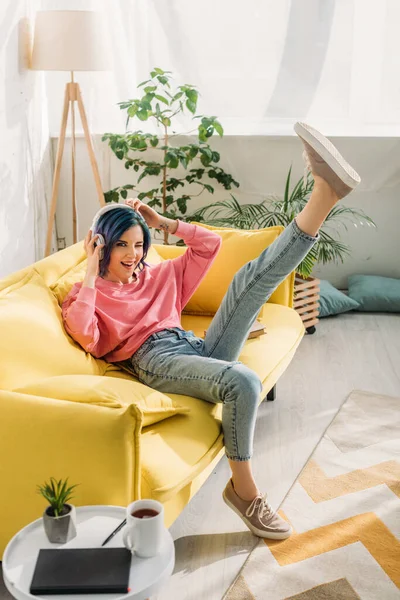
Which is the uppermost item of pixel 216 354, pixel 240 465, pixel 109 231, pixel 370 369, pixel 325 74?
pixel 325 74

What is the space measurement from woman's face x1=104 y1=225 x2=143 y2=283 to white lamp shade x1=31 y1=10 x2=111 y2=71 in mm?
1498

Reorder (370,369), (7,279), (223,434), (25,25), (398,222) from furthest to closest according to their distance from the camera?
1. (398,222)
2. (25,25)
3. (370,369)
4. (7,279)
5. (223,434)

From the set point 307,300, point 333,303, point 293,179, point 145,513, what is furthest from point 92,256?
point 293,179

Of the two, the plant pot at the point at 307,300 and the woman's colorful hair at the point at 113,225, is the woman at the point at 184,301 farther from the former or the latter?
the plant pot at the point at 307,300

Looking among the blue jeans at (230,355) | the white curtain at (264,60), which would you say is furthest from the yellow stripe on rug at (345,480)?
the white curtain at (264,60)

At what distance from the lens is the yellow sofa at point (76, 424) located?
1623mm

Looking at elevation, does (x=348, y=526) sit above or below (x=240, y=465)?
below

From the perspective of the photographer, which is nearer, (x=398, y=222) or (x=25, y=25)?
(x=25, y=25)

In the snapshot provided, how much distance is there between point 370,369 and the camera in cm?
338

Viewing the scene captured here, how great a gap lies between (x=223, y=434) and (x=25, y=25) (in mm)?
2482

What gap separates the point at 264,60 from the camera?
4109mm

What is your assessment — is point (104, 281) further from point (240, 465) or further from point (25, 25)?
point (25, 25)

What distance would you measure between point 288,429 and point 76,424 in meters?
1.31

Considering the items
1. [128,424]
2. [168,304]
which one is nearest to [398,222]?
[168,304]
